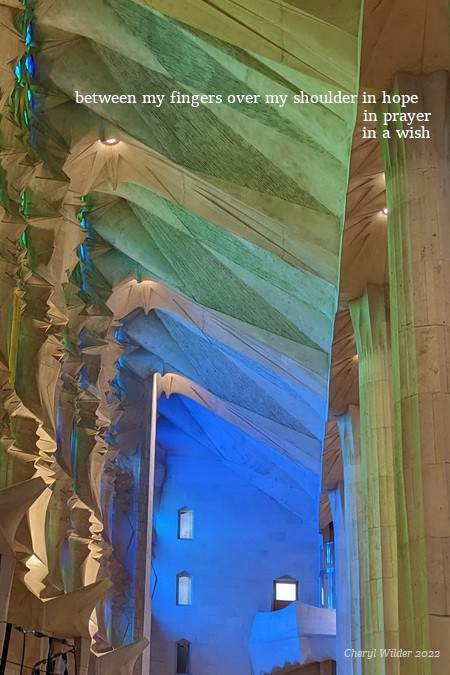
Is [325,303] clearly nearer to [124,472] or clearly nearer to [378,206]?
[378,206]

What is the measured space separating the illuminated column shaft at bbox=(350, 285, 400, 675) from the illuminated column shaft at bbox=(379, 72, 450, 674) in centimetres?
400

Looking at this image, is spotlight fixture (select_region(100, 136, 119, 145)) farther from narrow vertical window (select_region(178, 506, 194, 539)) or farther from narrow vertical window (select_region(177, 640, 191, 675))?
narrow vertical window (select_region(177, 640, 191, 675))

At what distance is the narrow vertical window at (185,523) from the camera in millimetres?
28328

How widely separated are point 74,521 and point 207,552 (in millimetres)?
9996

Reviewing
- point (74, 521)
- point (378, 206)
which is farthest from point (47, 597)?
point (378, 206)

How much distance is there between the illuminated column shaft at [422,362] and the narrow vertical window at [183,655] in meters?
20.1

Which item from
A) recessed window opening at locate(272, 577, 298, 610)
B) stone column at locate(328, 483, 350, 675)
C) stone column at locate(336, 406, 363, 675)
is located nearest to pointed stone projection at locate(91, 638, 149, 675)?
stone column at locate(328, 483, 350, 675)

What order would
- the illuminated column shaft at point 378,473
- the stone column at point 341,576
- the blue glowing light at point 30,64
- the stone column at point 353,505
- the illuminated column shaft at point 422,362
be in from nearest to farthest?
the illuminated column shaft at point 422,362, the illuminated column shaft at point 378,473, the blue glowing light at point 30,64, the stone column at point 353,505, the stone column at point 341,576

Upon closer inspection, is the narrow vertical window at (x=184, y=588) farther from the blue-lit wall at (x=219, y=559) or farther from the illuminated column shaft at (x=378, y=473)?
the illuminated column shaft at (x=378, y=473)

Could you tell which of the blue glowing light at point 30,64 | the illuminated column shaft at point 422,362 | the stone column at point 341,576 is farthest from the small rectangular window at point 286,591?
the illuminated column shaft at point 422,362

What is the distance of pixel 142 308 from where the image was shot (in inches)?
908

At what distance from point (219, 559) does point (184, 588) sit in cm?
123

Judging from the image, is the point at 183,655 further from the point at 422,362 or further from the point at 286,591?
the point at 422,362

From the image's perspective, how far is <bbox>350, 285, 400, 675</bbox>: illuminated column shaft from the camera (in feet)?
40.1
